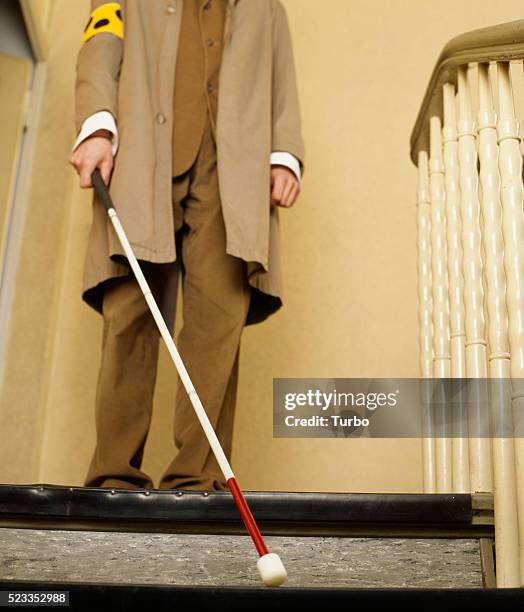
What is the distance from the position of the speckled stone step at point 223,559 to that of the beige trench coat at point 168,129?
66 centimetres

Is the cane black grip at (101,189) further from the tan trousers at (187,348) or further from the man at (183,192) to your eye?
the tan trousers at (187,348)

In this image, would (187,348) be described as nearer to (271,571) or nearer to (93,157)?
(93,157)

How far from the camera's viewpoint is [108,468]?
5.60 ft

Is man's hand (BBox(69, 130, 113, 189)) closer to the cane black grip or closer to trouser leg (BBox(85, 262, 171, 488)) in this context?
the cane black grip

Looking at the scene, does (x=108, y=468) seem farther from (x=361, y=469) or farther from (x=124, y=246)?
(x=361, y=469)

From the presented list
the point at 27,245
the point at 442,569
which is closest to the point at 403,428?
the point at 442,569

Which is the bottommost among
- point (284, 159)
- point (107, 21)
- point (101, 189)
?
point (101, 189)

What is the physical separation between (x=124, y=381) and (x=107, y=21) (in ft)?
2.58

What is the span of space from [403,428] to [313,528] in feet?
2.46

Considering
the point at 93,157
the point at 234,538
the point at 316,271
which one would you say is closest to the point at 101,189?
the point at 93,157

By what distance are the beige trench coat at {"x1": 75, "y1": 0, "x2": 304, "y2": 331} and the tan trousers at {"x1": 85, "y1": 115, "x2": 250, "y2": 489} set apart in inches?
2.0

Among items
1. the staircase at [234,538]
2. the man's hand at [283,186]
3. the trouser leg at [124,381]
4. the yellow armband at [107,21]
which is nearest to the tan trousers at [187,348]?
the trouser leg at [124,381]

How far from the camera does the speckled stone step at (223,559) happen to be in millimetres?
1251

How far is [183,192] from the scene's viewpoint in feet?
6.30
